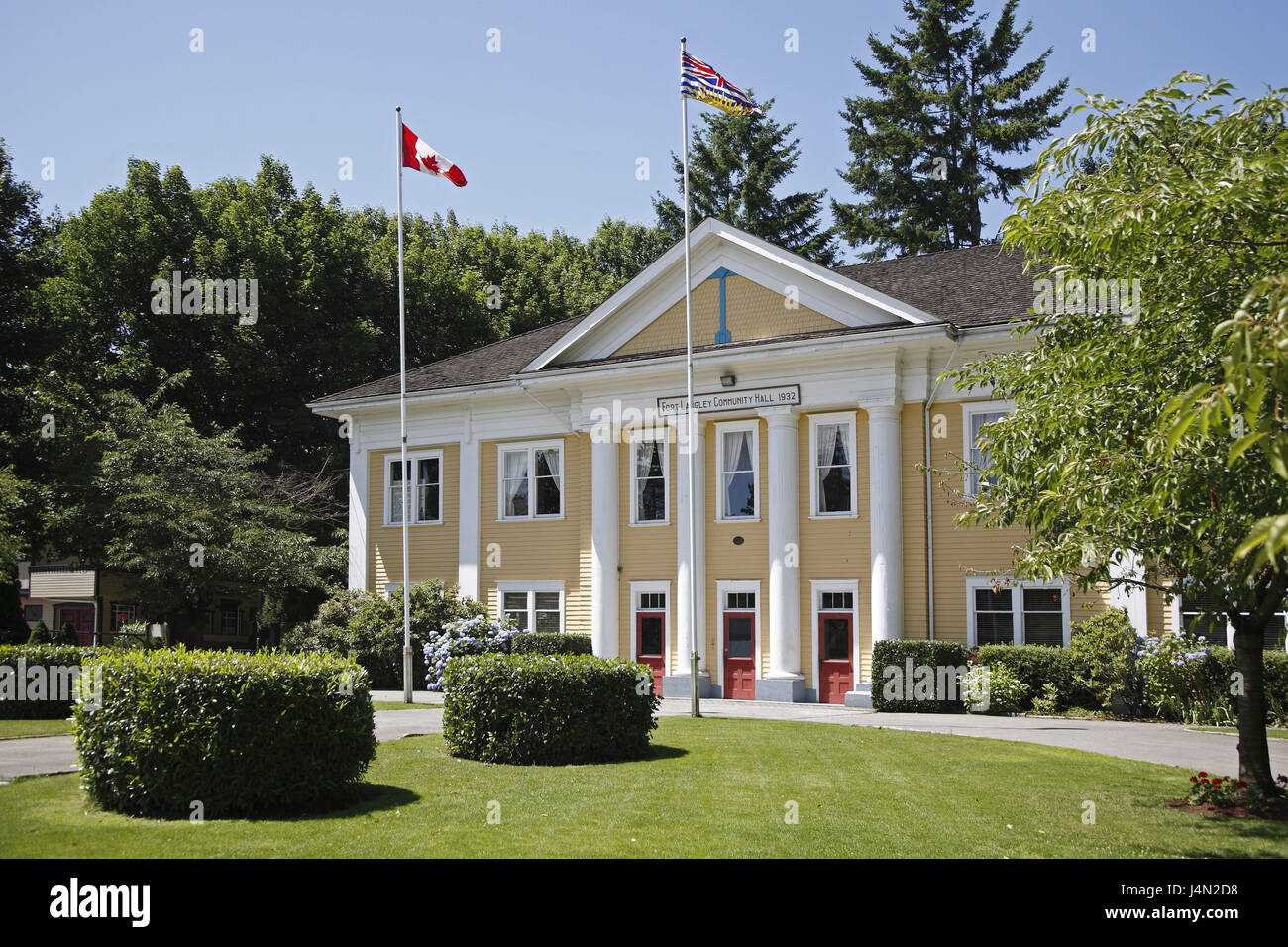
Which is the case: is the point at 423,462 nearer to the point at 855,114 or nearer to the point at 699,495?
the point at 699,495

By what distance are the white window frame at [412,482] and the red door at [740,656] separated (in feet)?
32.0

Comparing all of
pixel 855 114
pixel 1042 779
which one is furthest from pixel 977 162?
pixel 1042 779

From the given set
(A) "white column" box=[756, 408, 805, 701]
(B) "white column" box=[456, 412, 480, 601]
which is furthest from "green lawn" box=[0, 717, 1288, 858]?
(B) "white column" box=[456, 412, 480, 601]

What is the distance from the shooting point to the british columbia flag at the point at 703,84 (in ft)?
71.9

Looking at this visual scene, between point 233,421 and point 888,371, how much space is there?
86.0 ft

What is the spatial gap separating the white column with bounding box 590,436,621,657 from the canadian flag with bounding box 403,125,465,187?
8069 mm

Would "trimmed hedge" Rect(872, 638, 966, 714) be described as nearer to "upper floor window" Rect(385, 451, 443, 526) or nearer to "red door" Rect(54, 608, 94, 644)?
"upper floor window" Rect(385, 451, 443, 526)

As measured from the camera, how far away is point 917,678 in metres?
23.5

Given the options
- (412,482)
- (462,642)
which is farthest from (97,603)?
(462,642)

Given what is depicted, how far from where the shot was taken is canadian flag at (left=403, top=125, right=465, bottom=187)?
2347 centimetres

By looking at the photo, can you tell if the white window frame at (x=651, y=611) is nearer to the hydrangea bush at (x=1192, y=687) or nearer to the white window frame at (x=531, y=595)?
the white window frame at (x=531, y=595)

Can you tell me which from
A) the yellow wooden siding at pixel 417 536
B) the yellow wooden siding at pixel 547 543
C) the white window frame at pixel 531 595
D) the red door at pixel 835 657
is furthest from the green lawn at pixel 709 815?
the yellow wooden siding at pixel 417 536

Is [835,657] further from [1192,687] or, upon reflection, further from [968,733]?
[1192,687]

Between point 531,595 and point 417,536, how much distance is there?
4370 millimetres
